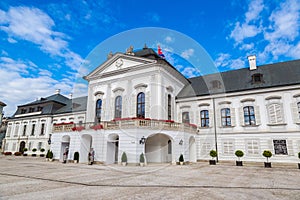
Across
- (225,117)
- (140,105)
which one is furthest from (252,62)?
(140,105)

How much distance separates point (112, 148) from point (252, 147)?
38.3 ft

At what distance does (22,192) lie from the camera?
5.42m

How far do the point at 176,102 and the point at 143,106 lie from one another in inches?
153

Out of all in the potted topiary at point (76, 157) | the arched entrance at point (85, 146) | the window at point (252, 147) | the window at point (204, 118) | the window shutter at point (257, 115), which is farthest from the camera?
the window at point (204, 118)

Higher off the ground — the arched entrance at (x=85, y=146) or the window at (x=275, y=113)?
the window at (x=275, y=113)

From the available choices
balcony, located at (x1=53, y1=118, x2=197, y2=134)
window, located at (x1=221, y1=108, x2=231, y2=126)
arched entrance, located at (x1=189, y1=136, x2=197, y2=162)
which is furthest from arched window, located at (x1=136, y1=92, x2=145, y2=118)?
window, located at (x1=221, y1=108, x2=231, y2=126)

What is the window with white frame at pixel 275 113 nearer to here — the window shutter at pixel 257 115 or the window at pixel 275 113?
the window at pixel 275 113

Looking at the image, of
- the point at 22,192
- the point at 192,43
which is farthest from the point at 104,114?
the point at 192,43

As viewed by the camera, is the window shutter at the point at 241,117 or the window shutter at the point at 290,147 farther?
the window shutter at the point at 241,117

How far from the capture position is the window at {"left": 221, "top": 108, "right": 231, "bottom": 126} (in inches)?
725

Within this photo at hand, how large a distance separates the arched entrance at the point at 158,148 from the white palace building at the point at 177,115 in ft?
0.24

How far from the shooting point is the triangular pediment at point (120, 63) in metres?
18.9

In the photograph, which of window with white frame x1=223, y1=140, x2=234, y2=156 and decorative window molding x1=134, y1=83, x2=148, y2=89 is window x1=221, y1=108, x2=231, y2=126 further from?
decorative window molding x1=134, y1=83, x2=148, y2=89

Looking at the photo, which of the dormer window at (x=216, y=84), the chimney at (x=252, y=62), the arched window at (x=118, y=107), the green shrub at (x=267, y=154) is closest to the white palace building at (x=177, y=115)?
the arched window at (x=118, y=107)
